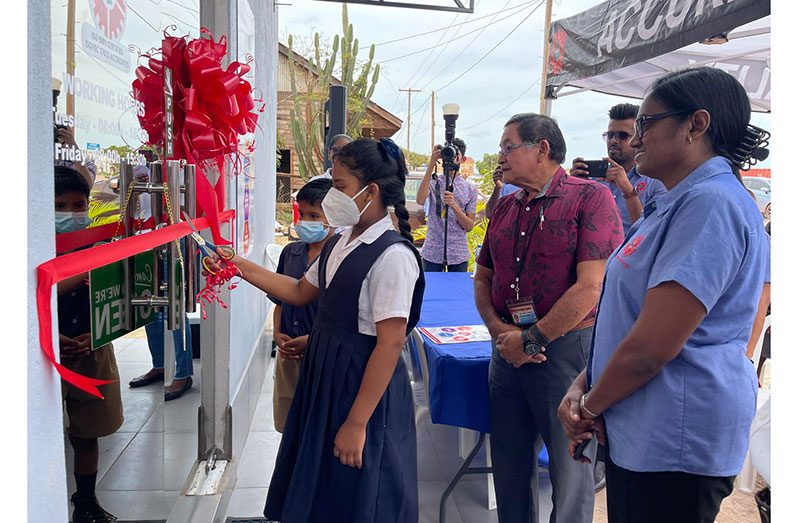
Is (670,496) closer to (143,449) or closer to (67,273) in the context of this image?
(67,273)

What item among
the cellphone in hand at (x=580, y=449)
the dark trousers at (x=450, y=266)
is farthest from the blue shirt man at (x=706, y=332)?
the dark trousers at (x=450, y=266)

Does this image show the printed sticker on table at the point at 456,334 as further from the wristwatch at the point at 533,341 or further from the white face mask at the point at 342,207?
the white face mask at the point at 342,207

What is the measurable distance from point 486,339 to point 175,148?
179cm

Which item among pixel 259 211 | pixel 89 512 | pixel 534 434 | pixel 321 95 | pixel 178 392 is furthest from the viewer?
pixel 321 95

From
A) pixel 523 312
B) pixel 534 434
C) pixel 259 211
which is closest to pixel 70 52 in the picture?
pixel 523 312

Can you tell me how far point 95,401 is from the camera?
1646 mm

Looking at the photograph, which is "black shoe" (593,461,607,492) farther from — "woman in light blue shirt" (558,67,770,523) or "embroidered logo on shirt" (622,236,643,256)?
"embroidered logo on shirt" (622,236,643,256)

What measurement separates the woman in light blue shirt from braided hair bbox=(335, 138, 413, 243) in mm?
804

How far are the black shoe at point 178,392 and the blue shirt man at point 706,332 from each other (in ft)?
5.73

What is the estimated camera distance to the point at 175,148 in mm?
1615

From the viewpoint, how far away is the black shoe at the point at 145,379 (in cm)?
192

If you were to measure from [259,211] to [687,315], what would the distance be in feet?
12.0

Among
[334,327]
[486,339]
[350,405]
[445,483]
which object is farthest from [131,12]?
[445,483]

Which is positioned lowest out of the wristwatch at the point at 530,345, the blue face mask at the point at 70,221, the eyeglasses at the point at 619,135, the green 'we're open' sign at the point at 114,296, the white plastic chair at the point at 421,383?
the white plastic chair at the point at 421,383
